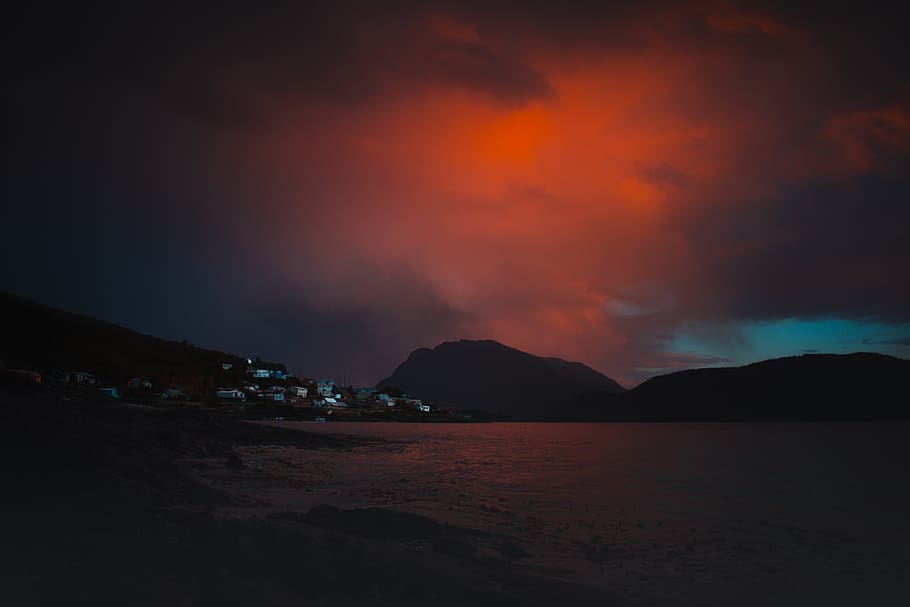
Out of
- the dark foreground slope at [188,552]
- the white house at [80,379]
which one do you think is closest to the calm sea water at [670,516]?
the dark foreground slope at [188,552]

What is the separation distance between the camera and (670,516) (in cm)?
2092

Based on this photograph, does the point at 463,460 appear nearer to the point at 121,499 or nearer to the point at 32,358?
the point at 121,499

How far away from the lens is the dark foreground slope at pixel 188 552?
816 cm

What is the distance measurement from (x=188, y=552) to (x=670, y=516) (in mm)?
18131

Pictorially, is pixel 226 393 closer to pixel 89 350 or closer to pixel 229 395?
pixel 229 395

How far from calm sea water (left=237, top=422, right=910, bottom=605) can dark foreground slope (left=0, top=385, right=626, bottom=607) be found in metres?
3.15

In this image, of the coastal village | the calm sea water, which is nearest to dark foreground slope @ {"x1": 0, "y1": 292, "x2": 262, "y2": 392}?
the coastal village

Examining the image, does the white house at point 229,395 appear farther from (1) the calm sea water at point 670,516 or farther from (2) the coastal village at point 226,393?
(1) the calm sea water at point 670,516

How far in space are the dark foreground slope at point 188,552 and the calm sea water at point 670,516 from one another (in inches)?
124

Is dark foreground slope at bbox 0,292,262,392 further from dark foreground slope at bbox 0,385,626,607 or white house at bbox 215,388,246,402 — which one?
dark foreground slope at bbox 0,385,626,607

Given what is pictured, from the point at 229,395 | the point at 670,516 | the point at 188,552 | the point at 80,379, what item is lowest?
the point at 229,395

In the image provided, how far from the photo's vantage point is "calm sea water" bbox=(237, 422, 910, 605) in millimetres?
Answer: 12820

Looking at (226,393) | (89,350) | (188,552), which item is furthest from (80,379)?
(188,552)

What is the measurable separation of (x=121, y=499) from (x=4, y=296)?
444ft
